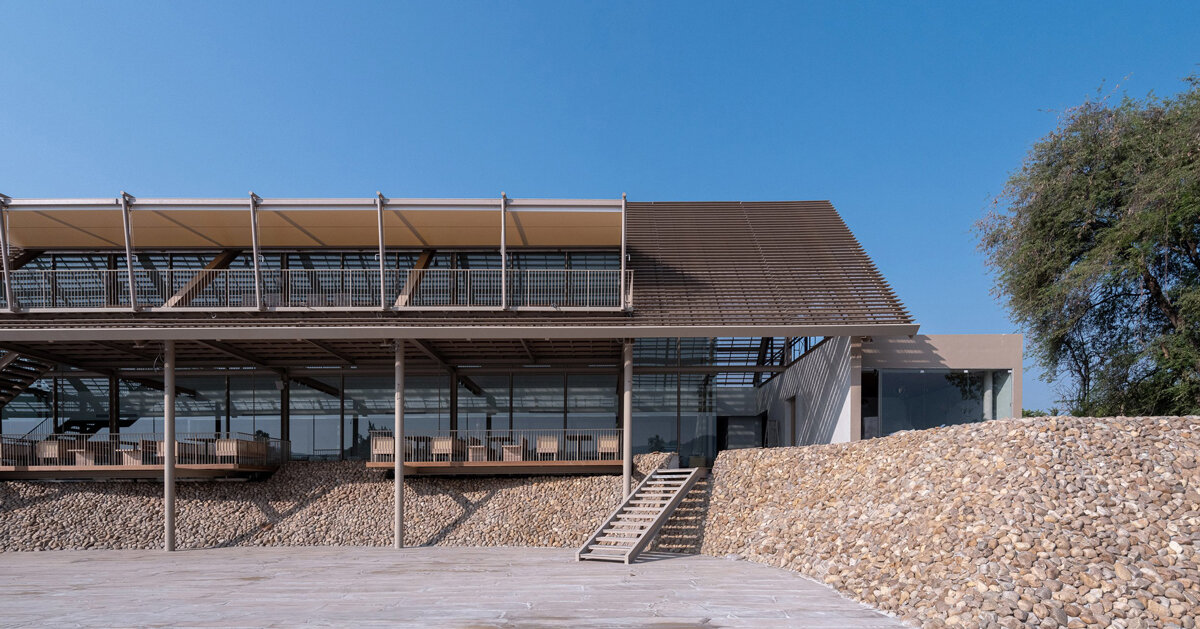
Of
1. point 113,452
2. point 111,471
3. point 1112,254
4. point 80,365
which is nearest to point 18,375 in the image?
point 80,365

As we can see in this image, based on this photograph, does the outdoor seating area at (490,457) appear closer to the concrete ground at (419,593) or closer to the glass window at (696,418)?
the concrete ground at (419,593)

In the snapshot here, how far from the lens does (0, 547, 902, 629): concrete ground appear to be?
8555 mm

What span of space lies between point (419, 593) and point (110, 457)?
11.8 m

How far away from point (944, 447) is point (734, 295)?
6.61m

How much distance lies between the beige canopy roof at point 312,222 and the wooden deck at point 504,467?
5490mm

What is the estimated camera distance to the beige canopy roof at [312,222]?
653 inches

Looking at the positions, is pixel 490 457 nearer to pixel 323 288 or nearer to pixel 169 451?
Result: pixel 323 288

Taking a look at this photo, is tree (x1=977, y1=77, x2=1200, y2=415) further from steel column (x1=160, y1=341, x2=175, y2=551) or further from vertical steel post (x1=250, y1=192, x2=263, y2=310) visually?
steel column (x1=160, y1=341, x2=175, y2=551)

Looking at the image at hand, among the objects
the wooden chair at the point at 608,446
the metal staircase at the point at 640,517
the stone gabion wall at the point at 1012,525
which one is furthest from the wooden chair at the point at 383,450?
the stone gabion wall at the point at 1012,525

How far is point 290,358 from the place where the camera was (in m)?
19.9

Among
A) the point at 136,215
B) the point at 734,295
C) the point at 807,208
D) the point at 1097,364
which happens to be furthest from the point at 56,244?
the point at 1097,364

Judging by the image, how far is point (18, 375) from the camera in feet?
62.0

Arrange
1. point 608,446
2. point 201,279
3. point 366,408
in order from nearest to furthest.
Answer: point 608,446, point 201,279, point 366,408

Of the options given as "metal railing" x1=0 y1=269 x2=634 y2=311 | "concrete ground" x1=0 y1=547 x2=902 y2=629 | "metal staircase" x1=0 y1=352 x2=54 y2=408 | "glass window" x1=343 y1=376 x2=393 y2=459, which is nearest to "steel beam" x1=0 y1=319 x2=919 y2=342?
"metal railing" x1=0 y1=269 x2=634 y2=311
